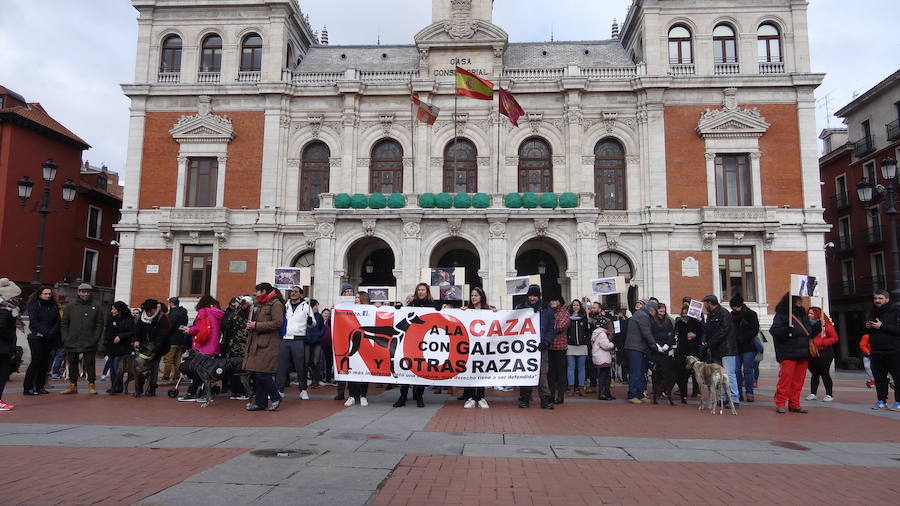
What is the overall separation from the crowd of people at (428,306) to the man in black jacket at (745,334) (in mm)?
20

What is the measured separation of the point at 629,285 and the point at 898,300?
16.1 metres

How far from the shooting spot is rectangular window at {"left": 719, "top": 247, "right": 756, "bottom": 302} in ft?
87.1

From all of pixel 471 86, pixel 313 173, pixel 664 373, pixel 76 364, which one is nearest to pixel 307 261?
pixel 313 173

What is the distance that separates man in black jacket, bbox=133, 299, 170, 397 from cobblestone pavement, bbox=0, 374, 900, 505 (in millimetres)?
1367

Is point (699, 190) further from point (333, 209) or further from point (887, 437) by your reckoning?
point (887, 437)

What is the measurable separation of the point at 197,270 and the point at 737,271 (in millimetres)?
25924

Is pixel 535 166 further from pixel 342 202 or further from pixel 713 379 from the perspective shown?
A: pixel 713 379

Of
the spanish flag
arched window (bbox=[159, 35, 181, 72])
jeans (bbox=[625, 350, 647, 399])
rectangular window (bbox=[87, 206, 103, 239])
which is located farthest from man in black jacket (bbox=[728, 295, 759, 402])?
rectangular window (bbox=[87, 206, 103, 239])

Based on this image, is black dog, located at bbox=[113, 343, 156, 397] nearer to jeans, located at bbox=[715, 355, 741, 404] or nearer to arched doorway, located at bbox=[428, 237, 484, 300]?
jeans, located at bbox=[715, 355, 741, 404]

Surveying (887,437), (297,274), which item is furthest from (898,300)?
(297,274)

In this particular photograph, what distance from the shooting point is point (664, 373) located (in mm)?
11367

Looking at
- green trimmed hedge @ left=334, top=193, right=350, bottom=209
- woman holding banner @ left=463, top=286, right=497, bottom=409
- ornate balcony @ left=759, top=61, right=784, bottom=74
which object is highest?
ornate balcony @ left=759, top=61, right=784, bottom=74

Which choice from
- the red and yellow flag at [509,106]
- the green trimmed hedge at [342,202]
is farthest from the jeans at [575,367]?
the green trimmed hedge at [342,202]

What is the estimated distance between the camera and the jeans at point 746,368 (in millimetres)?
11648
